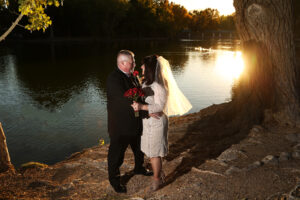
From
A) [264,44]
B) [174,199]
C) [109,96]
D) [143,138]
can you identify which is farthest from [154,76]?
[264,44]

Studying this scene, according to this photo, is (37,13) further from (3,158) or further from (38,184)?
(38,184)

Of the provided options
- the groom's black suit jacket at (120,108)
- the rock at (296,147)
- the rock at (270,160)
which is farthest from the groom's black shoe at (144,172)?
the rock at (296,147)

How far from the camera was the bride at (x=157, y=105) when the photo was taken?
3.69 meters

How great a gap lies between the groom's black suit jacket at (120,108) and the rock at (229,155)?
1.89 m

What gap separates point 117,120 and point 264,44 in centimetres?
415

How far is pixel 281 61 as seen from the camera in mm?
6109

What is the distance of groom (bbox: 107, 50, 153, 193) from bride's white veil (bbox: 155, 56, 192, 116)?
43cm

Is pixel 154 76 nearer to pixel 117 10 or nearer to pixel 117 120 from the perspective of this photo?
pixel 117 120

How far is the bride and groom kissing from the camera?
3.71m

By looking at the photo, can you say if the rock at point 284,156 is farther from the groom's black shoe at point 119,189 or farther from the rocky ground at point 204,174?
the groom's black shoe at point 119,189

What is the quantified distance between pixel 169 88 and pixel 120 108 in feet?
2.56

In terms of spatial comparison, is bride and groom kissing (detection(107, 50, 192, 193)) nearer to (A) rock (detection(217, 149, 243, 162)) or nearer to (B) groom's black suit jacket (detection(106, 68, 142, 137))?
(B) groom's black suit jacket (detection(106, 68, 142, 137))

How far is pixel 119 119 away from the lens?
152 inches

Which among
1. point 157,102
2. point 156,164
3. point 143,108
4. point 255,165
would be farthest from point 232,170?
point 143,108
